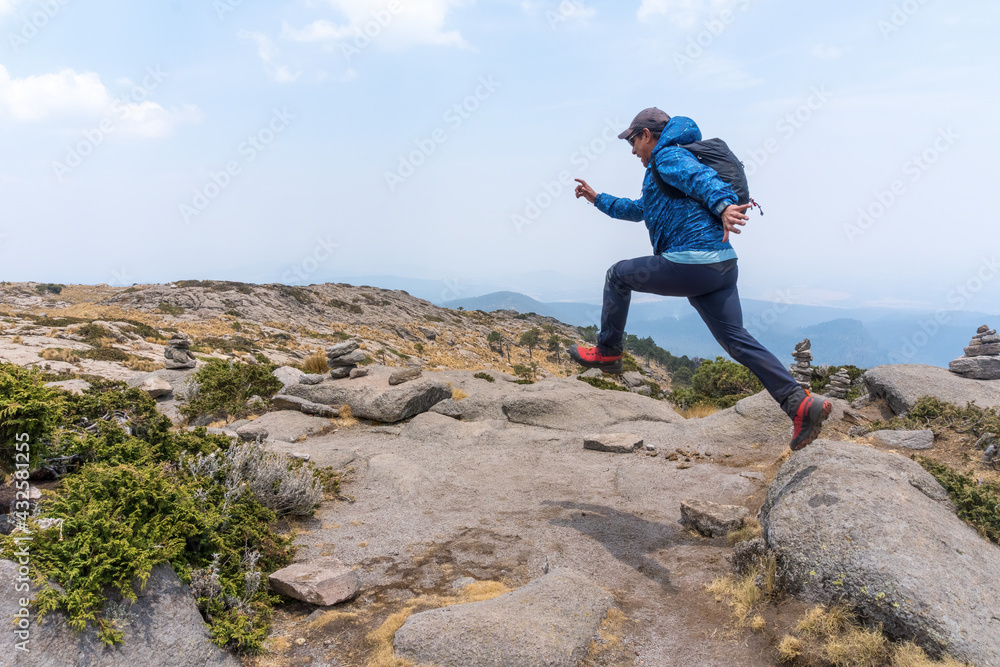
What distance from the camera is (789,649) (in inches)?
144

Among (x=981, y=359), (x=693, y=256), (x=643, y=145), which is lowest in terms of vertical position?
(x=981, y=359)

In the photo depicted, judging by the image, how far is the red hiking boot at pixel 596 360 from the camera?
236 inches

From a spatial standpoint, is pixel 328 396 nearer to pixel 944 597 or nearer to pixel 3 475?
pixel 3 475

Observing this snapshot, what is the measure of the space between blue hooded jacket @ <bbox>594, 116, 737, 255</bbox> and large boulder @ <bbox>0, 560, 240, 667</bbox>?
5081 millimetres

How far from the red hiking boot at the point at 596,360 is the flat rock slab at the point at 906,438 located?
19.2ft

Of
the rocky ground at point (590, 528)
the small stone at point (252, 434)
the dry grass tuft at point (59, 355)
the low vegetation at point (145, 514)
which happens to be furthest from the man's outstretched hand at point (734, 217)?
the dry grass tuft at point (59, 355)

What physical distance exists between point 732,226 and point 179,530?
5.30 meters

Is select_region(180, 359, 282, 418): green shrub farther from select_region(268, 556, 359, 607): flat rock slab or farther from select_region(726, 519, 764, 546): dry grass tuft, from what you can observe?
select_region(726, 519, 764, 546): dry grass tuft

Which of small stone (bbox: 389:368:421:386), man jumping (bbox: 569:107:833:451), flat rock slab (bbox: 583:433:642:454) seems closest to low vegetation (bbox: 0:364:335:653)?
man jumping (bbox: 569:107:833:451)

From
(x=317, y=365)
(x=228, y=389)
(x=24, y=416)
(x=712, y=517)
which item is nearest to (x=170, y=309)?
(x=317, y=365)

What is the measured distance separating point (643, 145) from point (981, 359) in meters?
12.2

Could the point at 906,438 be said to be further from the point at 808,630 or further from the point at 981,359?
the point at 808,630

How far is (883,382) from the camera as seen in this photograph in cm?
1202

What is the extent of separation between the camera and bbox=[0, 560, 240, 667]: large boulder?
3.12m
